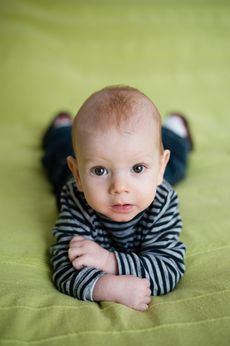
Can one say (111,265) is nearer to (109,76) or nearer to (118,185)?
(118,185)

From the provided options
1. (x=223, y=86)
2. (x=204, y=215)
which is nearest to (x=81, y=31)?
(x=223, y=86)

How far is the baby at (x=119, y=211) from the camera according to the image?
0.78m

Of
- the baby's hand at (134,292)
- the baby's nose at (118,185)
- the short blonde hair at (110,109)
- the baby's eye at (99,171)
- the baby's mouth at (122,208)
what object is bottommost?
the baby's hand at (134,292)

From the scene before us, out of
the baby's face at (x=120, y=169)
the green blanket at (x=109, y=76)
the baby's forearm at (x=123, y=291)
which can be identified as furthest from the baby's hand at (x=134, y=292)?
the green blanket at (x=109, y=76)

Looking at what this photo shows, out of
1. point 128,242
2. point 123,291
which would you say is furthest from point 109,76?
point 123,291

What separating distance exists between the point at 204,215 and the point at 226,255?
16 cm

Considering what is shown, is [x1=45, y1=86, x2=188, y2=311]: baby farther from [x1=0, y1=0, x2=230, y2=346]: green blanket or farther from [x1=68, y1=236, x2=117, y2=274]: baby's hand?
[x1=0, y1=0, x2=230, y2=346]: green blanket

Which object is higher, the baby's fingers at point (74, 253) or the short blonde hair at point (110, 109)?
the short blonde hair at point (110, 109)

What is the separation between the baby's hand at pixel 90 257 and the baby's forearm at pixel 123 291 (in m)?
0.04

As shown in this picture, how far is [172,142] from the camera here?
132cm

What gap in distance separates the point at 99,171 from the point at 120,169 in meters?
0.04

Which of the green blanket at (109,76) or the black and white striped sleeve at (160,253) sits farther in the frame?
the green blanket at (109,76)

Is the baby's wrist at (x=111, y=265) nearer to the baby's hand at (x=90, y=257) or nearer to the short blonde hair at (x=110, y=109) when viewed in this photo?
the baby's hand at (x=90, y=257)

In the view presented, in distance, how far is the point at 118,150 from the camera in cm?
77
